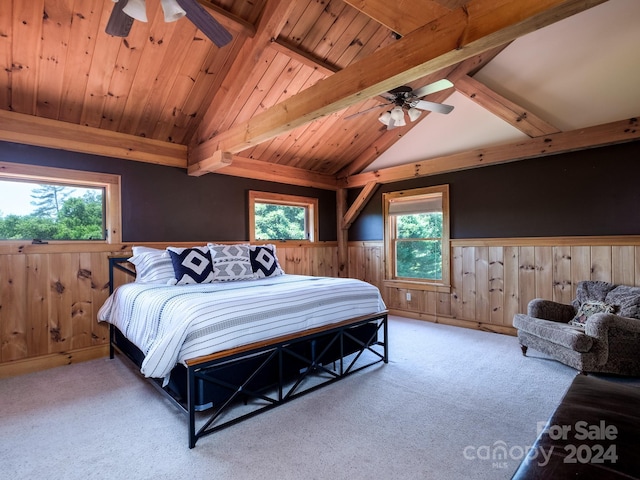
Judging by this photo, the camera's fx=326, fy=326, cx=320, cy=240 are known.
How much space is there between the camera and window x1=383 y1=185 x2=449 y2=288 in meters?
4.93

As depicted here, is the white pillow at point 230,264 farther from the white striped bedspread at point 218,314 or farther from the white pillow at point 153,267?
the white striped bedspread at point 218,314

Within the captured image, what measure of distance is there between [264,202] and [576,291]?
4283 mm

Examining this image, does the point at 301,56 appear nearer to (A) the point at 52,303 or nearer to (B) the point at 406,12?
(B) the point at 406,12

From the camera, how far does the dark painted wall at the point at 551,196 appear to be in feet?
11.5

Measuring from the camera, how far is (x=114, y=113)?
3.55 m

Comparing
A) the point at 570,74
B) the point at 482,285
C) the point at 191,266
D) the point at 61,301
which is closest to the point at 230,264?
the point at 191,266

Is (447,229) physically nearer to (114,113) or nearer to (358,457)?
(358,457)

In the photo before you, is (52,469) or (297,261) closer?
(52,469)

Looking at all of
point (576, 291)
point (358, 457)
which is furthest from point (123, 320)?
point (576, 291)

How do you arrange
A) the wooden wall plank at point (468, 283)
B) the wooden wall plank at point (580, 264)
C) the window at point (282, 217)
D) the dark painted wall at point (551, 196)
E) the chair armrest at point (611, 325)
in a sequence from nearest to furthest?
the chair armrest at point (611, 325), the dark painted wall at point (551, 196), the wooden wall plank at point (580, 264), the wooden wall plank at point (468, 283), the window at point (282, 217)

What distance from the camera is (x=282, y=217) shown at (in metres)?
5.54

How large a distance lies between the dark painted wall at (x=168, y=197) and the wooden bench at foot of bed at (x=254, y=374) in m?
1.47

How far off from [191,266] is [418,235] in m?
3.53

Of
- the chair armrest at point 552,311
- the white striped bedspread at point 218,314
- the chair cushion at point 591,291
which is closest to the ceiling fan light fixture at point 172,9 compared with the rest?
the white striped bedspread at point 218,314
